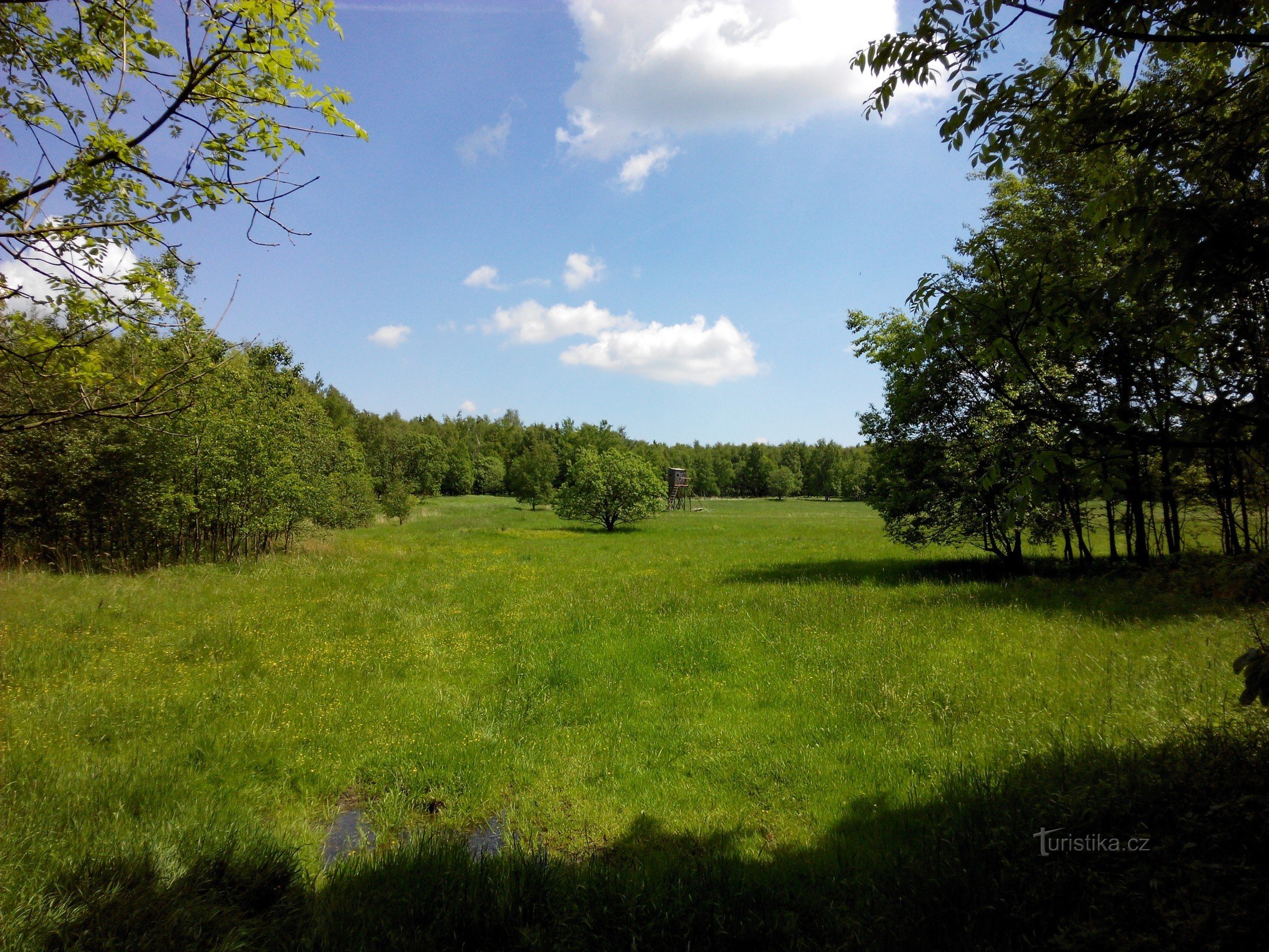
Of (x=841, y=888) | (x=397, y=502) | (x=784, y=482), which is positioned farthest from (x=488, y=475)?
(x=841, y=888)

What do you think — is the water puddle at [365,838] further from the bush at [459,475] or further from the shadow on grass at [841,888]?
the bush at [459,475]

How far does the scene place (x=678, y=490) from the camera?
8000 cm

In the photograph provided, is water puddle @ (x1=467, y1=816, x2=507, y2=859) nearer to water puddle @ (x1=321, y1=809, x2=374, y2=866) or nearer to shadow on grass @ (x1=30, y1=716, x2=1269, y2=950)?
shadow on grass @ (x1=30, y1=716, x2=1269, y2=950)

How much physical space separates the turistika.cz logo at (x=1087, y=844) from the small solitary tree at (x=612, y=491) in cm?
4246

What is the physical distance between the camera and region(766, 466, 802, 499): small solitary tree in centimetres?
12175

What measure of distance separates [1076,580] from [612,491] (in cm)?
3579

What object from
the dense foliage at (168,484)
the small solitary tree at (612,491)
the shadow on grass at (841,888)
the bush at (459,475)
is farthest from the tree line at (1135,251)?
the bush at (459,475)

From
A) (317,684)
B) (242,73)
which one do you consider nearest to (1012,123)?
(242,73)

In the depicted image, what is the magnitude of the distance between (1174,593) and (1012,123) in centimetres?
1116

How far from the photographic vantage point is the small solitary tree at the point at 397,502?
48.4 metres

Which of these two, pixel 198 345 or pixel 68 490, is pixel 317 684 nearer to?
pixel 198 345

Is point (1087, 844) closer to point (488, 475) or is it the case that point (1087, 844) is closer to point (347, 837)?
point (347, 837)

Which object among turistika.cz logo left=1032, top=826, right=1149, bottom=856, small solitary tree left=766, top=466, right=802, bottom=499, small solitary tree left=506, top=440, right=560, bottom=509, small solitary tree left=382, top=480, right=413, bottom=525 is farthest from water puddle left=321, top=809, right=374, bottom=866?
small solitary tree left=766, top=466, right=802, bottom=499

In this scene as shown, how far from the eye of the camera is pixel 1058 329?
378 centimetres
